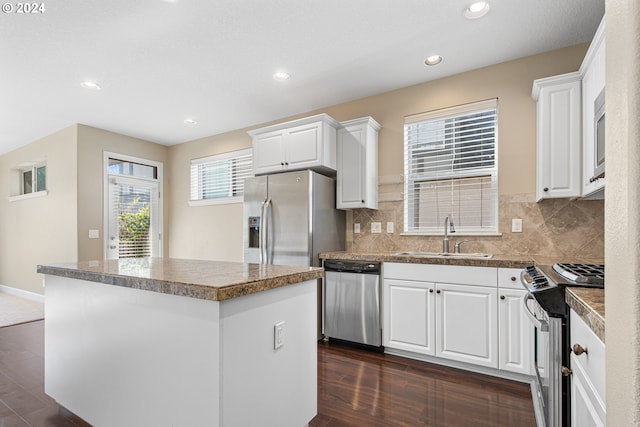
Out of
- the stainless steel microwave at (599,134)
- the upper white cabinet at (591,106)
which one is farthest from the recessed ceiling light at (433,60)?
the stainless steel microwave at (599,134)

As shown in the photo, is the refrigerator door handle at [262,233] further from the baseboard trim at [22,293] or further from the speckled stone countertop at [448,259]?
the baseboard trim at [22,293]

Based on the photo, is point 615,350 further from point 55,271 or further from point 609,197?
point 55,271

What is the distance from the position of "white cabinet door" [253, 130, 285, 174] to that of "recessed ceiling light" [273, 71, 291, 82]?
1.96ft

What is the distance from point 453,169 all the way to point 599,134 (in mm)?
1365

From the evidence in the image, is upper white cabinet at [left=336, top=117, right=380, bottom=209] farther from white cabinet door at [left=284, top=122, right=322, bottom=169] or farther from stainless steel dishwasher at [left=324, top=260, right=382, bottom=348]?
stainless steel dishwasher at [left=324, top=260, right=382, bottom=348]

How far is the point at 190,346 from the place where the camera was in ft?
4.30

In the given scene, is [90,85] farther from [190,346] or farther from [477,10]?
[477,10]

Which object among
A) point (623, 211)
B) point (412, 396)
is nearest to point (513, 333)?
point (412, 396)

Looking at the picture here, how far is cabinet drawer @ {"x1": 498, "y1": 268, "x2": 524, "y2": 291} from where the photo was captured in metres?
2.39

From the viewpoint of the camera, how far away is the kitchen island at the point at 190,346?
126cm

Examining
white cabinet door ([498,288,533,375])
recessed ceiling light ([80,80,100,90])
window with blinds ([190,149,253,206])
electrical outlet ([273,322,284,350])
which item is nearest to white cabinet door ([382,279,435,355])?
white cabinet door ([498,288,533,375])

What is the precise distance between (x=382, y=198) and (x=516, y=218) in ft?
4.18

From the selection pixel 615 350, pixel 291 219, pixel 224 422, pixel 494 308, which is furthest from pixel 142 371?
pixel 494 308

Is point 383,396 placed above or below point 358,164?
below
